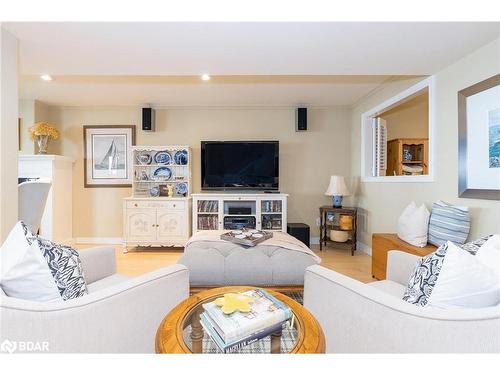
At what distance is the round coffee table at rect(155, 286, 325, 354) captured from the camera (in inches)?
35.7

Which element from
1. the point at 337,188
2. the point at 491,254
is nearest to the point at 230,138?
the point at 337,188

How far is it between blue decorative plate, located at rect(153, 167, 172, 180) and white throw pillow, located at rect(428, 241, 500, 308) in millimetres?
3865

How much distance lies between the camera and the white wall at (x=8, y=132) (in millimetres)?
1794

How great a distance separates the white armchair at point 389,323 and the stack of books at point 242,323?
0.27 metres

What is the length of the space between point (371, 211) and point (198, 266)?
2.72 metres

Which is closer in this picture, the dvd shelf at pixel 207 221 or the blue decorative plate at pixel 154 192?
the dvd shelf at pixel 207 221

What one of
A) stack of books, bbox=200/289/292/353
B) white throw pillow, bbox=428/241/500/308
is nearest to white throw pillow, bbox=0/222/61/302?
stack of books, bbox=200/289/292/353

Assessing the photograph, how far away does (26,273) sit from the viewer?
1019 millimetres

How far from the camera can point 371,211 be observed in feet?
12.0

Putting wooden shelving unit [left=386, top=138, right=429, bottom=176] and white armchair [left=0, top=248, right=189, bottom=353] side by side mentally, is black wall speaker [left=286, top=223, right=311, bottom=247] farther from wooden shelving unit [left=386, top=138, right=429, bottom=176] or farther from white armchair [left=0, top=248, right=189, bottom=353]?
white armchair [left=0, top=248, right=189, bottom=353]

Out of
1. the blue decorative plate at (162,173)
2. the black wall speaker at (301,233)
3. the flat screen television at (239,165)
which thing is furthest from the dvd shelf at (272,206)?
the blue decorative plate at (162,173)

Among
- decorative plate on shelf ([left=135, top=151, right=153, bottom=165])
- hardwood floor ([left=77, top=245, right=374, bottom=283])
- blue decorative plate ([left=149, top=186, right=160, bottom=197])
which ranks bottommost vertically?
hardwood floor ([left=77, top=245, right=374, bottom=283])

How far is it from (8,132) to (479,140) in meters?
3.54

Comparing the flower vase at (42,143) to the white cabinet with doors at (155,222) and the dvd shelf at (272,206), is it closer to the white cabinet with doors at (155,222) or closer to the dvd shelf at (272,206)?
the white cabinet with doors at (155,222)
